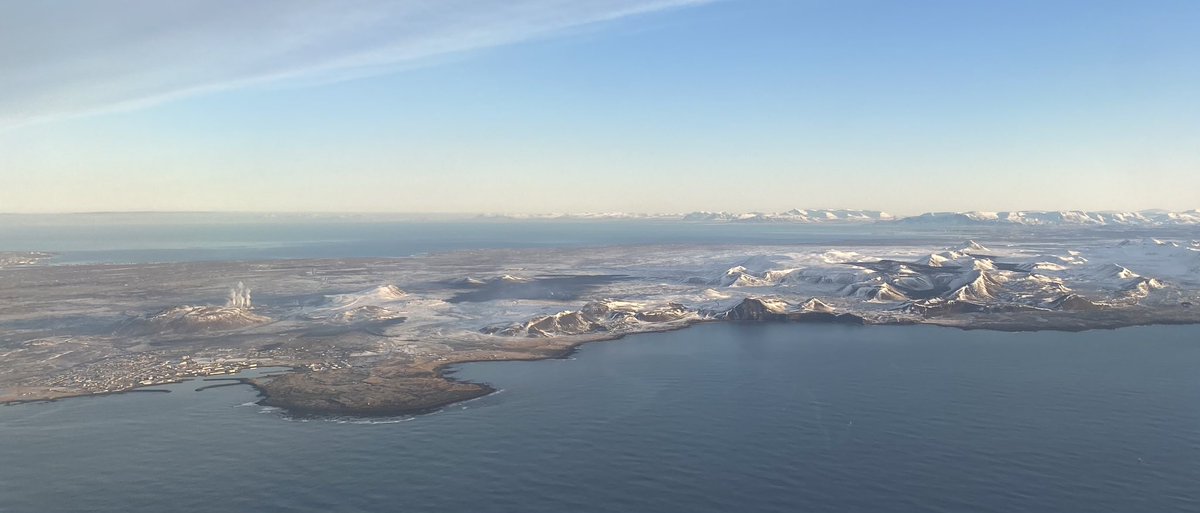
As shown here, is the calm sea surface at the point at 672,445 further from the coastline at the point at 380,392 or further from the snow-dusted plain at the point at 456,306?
the snow-dusted plain at the point at 456,306

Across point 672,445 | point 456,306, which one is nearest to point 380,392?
point 672,445

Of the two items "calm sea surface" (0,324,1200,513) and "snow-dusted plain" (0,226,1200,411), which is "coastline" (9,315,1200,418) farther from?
"calm sea surface" (0,324,1200,513)

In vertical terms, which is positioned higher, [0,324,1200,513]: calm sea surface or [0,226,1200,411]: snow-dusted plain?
[0,226,1200,411]: snow-dusted plain

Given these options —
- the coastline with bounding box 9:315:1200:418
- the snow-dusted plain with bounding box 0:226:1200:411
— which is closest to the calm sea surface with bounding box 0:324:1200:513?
the coastline with bounding box 9:315:1200:418

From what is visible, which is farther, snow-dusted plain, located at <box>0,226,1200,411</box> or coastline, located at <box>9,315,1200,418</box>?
snow-dusted plain, located at <box>0,226,1200,411</box>

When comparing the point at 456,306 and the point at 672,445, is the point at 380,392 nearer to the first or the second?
the point at 672,445

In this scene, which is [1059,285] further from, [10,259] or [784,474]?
[10,259]

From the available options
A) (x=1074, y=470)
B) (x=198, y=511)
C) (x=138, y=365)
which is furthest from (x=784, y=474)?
(x=138, y=365)
